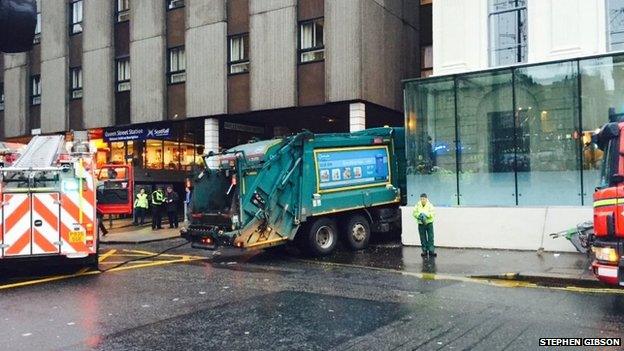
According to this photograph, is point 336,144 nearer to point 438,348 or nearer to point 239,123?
point 438,348

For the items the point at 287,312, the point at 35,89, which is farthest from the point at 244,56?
the point at 287,312

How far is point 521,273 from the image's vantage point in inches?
416

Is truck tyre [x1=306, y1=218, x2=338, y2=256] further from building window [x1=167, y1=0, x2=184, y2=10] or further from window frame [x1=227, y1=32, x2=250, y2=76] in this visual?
building window [x1=167, y1=0, x2=184, y2=10]

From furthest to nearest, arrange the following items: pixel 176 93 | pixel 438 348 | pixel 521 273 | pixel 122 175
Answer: pixel 176 93 → pixel 122 175 → pixel 521 273 → pixel 438 348

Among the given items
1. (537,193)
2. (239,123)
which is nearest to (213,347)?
(537,193)

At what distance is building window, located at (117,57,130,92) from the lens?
25.8m

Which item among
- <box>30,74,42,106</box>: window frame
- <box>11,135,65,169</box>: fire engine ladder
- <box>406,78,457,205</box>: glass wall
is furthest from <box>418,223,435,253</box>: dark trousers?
<box>30,74,42,106</box>: window frame

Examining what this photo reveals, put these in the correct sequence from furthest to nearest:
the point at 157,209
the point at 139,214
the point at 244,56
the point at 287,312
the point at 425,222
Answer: the point at 139,214, the point at 244,56, the point at 157,209, the point at 425,222, the point at 287,312

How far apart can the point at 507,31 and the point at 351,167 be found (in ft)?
21.7

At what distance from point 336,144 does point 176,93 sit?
11617 millimetres

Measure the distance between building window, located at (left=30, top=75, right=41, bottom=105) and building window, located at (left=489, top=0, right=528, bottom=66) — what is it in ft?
73.6

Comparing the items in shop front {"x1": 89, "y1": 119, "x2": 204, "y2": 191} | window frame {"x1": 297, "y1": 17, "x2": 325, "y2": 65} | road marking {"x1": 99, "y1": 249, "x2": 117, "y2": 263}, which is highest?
window frame {"x1": 297, "y1": 17, "x2": 325, "y2": 65}

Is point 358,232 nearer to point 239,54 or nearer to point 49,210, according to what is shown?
point 49,210

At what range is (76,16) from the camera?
2780 centimetres
